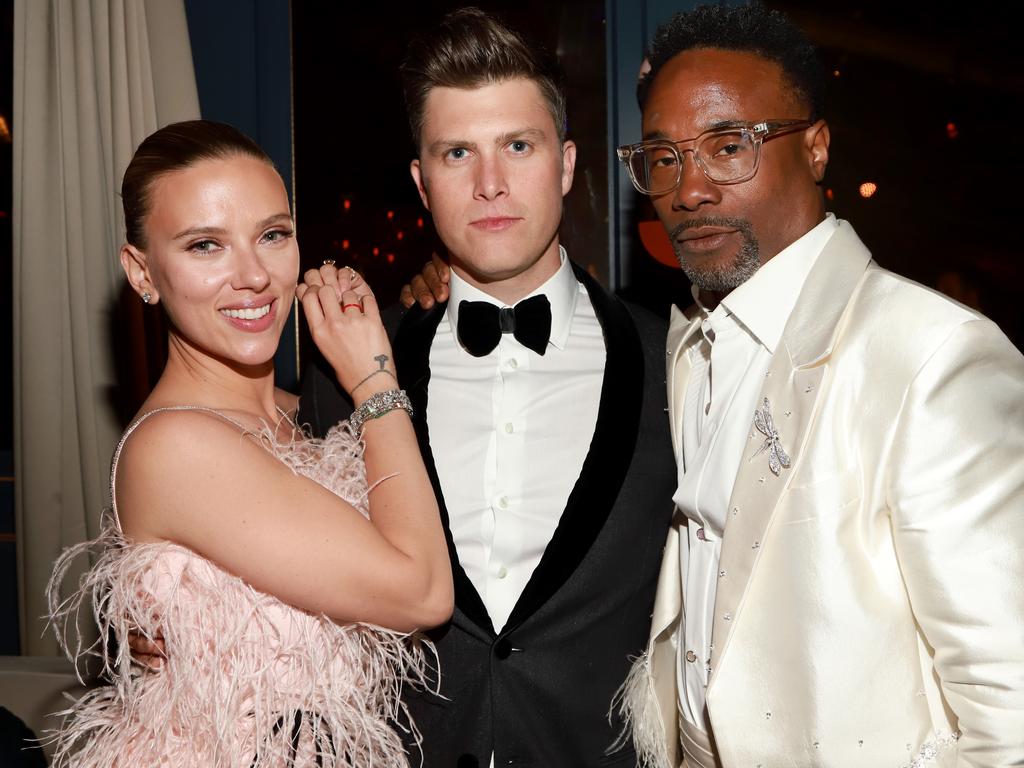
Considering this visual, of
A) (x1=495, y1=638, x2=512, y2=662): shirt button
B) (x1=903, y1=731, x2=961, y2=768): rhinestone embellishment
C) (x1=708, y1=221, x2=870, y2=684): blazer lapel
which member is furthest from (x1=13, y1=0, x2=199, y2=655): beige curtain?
(x1=903, y1=731, x2=961, y2=768): rhinestone embellishment

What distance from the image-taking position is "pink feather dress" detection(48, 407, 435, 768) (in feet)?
5.33

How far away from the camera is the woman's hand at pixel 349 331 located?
183 centimetres

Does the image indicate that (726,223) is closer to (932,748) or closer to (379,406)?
(379,406)

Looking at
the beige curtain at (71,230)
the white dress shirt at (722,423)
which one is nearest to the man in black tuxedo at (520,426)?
the white dress shirt at (722,423)

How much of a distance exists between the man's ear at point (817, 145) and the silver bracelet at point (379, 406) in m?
0.97

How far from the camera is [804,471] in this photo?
4.81 ft

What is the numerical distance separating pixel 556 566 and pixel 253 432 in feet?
2.24

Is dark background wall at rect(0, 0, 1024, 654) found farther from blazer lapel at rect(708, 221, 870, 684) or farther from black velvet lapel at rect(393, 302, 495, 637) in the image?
blazer lapel at rect(708, 221, 870, 684)

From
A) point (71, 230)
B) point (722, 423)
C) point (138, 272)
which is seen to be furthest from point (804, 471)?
point (71, 230)

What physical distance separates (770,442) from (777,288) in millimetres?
341

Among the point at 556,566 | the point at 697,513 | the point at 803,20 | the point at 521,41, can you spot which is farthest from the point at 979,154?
the point at 556,566

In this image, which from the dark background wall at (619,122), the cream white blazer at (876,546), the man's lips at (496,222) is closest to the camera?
the cream white blazer at (876,546)

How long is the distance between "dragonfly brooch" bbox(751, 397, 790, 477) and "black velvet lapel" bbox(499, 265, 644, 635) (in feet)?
1.28

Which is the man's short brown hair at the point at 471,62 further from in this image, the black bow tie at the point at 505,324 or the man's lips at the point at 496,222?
the black bow tie at the point at 505,324
